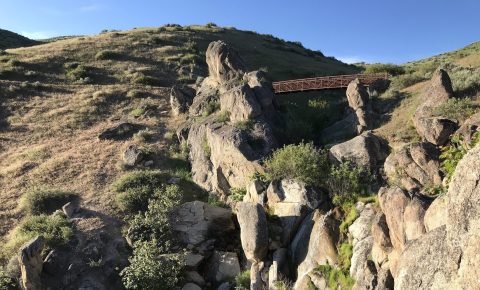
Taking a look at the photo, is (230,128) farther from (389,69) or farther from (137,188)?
(389,69)

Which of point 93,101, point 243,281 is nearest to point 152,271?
point 243,281

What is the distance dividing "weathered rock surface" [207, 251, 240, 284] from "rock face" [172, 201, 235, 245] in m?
1.45

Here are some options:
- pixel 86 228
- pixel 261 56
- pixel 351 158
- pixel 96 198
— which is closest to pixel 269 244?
pixel 351 158

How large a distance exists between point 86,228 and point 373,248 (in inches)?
640

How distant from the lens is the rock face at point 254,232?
20.6 m

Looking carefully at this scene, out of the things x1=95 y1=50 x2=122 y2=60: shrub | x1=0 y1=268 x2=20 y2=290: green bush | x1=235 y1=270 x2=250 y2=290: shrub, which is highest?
x1=95 y1=50 x2=122 y2=60: shrub

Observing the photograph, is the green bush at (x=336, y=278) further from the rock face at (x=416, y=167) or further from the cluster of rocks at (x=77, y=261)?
the cluster of rocks at (x=77, y=261)

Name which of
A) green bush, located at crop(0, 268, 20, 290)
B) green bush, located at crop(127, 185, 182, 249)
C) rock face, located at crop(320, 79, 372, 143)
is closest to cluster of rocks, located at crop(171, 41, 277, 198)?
rock face, located at crop(320, 79, 372, 143)

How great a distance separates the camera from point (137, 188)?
2808 centimetres

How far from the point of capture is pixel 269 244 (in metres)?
21.1

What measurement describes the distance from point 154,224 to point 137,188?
4.78 metres

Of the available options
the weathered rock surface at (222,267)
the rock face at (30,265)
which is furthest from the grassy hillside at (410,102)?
the rock face at (30,265)

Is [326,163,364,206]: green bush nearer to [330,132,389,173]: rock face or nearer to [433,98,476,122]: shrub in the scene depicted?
[330,132,389,173]: rock face

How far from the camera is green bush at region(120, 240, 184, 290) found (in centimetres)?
2066
